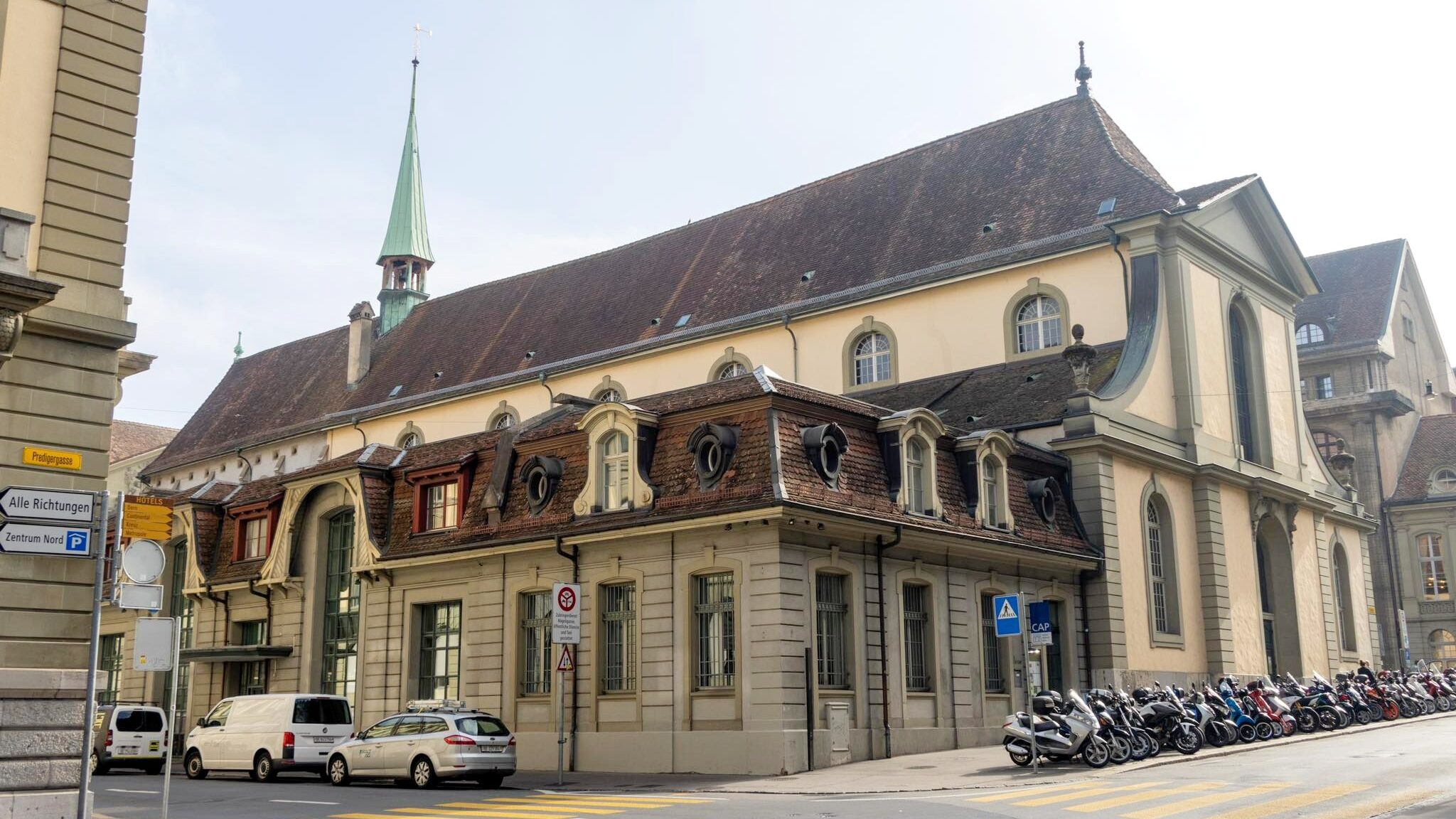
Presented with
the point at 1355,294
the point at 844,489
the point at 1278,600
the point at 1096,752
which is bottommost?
the point at 1096,752

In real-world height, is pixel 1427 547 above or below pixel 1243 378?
below

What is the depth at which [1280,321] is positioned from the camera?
136ft

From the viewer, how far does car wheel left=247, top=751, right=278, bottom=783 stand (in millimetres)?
25625

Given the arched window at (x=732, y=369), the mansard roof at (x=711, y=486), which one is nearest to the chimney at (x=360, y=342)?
the arched window at (x=732, y=369)

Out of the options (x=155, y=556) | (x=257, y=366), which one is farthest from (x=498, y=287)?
(x=155, y=556)

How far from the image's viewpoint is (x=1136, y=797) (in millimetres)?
16859

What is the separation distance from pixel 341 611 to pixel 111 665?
1150cm

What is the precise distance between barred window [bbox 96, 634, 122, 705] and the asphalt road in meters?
17.4

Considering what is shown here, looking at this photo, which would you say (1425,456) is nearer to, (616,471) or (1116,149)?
(1116,149)

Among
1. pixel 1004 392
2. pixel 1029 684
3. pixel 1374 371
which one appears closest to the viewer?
pixel 1029 684

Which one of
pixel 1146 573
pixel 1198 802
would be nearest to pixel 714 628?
pixel 1198 802

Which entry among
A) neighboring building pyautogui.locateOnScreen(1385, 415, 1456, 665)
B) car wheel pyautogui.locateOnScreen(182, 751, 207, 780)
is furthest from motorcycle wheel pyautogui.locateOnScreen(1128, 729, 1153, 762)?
neighboring building pyautogui.locateOnScreen(1385, 415, 1456, 665)

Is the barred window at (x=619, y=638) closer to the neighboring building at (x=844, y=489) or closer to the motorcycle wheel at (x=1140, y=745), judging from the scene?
the neighboring building at (x=844, y=489)

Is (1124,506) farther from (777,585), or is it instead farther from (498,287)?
(498,287)
